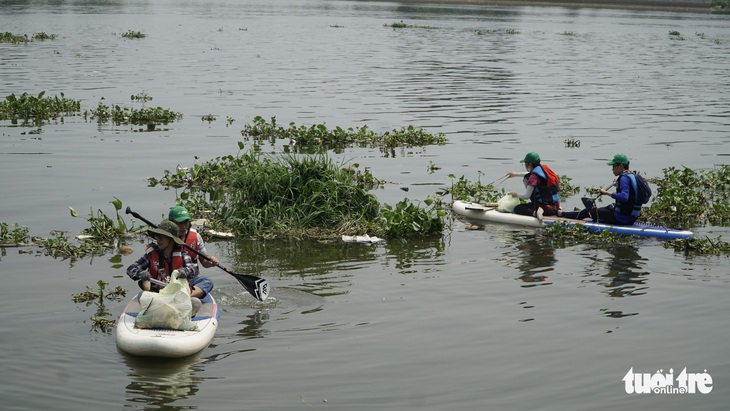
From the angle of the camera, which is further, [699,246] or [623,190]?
[623,190]

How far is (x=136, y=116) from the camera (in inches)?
1040

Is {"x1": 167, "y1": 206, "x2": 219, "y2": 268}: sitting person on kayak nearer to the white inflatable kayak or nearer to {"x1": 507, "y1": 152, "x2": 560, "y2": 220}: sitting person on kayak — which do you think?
the white inflatable kayak

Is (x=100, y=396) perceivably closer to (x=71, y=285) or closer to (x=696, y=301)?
(x=71, y=285)

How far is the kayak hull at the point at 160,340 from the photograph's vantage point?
983 cm

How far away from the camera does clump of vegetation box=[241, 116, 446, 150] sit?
76.0ft

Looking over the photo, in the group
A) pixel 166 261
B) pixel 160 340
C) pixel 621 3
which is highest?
pixel 621 3

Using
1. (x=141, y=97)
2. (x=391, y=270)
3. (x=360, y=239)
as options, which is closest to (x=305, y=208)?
(x=360, y=239)

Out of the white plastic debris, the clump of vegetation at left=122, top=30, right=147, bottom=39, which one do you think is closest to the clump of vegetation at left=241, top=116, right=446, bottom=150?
the white plastic debris

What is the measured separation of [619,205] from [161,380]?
29.7ft

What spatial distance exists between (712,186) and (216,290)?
1147 cm

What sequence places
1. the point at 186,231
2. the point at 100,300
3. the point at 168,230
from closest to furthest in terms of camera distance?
the point at 168,230 < the point at 186,231 < the point at 100,300

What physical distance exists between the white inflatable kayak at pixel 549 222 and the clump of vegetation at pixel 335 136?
22.0 ft

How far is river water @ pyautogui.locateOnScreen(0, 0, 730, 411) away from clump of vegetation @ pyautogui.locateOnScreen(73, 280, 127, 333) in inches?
5.8

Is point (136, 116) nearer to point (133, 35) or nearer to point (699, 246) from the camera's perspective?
point (699, 246)
